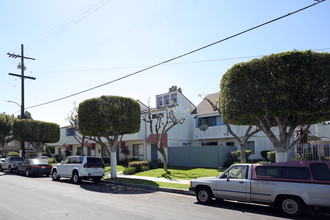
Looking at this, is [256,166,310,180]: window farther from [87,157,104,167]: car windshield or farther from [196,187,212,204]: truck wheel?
[87,157,104,167]: car windshield

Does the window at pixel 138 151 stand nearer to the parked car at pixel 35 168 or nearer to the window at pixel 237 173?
the parked car at pixel 35 168

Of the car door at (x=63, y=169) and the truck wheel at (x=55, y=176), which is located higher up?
the car door at (x=63, y=169)

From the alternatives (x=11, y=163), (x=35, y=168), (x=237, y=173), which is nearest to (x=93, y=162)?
(x=35, y=168)

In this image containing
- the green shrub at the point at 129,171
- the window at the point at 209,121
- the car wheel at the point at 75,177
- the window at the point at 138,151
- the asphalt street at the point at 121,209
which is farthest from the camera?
the window at the point at 138,151

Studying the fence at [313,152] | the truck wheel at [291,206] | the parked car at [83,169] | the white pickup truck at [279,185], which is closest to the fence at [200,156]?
the fence at [313,152]

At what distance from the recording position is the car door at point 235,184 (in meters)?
9.69

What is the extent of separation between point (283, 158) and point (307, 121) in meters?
1.88

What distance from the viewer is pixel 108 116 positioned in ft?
61.7

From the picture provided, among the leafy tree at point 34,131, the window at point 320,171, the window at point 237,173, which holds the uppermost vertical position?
the leafy tree at point 34,131

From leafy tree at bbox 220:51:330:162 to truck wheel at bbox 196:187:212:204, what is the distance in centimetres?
338

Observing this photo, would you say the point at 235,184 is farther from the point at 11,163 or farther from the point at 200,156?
the point at 11,163

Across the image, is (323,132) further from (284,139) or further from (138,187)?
(138,187)

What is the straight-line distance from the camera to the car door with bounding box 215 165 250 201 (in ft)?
31.8

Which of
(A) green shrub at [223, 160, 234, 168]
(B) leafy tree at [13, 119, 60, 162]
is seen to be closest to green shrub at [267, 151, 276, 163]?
(A) green shrub at [223, 160, 234, 168]
